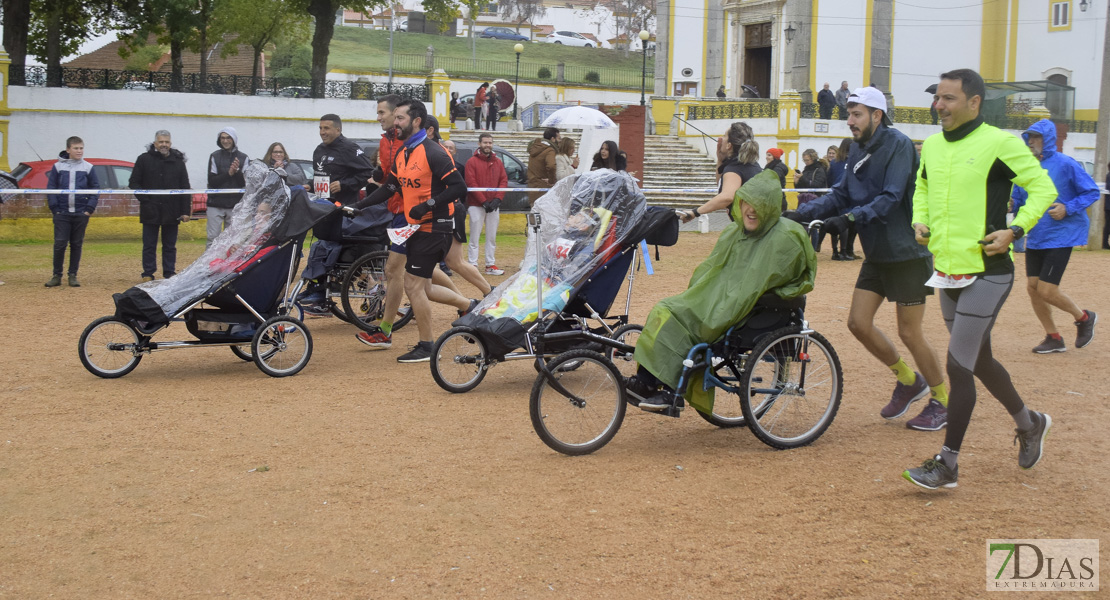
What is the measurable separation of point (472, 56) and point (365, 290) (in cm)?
5729

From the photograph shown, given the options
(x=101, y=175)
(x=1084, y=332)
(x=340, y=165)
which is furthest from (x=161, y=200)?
(x=1084, y=332)

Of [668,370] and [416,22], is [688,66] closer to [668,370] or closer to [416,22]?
[668,370]

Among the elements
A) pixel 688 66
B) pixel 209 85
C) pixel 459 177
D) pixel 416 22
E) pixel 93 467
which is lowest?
pixel 93 467

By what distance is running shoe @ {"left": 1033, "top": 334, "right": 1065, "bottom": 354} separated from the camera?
30.1 ft

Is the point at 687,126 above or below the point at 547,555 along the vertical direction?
above

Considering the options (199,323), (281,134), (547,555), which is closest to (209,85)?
(281,134)

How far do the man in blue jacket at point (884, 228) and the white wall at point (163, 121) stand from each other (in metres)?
21.7

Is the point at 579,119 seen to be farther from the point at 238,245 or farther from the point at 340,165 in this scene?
the point at 238,245

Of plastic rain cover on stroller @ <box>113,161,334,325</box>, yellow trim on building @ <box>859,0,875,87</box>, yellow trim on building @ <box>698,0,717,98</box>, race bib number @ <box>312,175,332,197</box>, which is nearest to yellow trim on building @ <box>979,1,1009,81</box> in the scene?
yellow trim on building @ <box>859,0,875,87</box>

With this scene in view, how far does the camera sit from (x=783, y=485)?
5.40 m

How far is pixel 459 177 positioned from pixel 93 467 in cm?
368

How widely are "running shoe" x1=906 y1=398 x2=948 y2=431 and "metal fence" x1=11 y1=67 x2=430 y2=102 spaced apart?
1881 centimetres

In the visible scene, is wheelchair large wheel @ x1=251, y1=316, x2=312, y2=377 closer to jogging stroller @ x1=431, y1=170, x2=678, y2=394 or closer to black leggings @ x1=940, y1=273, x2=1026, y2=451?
jogging stroller @ x1=431, y1=170, x2=678, y2=394

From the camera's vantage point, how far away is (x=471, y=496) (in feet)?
17.3
